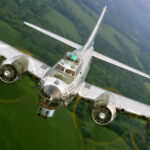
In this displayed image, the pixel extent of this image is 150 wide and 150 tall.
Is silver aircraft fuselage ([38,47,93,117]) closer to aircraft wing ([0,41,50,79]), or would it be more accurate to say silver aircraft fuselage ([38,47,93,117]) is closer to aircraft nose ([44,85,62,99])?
aircraft nose ([44,85,62,99])

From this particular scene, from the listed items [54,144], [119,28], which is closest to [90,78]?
[54,144]

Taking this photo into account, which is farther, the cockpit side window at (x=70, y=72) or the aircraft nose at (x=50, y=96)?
the cockpit side window at (x=70, y=72)

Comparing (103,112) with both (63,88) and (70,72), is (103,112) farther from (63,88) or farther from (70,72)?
(70,72)

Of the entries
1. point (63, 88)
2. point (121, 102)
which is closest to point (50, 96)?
point (63, 88)

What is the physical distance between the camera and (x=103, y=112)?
734 inches

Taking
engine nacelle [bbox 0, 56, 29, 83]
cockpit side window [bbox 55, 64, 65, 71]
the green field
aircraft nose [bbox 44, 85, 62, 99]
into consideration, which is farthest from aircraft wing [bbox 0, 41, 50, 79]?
the green field

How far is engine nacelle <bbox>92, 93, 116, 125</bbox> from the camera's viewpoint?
18.4 m

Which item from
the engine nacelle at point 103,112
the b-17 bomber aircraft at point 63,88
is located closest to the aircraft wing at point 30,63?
the b-17 bomber aircraft at point 63,88

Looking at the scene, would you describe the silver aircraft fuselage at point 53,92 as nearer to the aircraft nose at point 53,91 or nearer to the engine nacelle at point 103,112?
the aircraft nose at point 53,91

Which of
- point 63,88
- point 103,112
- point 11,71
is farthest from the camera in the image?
point 11,71

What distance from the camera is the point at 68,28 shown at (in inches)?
4754

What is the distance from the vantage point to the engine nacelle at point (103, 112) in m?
18.4

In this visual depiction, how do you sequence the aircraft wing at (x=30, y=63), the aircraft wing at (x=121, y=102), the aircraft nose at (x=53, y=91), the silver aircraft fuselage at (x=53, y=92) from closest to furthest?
the aircraft nose at (x=53, y=91) → the silver aircraft fuselage at (x=53, y=92) → the aircraft wing at (x=121, y=102) → the aircraft wing at (x=30, y=63)

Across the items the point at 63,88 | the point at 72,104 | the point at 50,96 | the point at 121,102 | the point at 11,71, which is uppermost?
the point at 72,104
